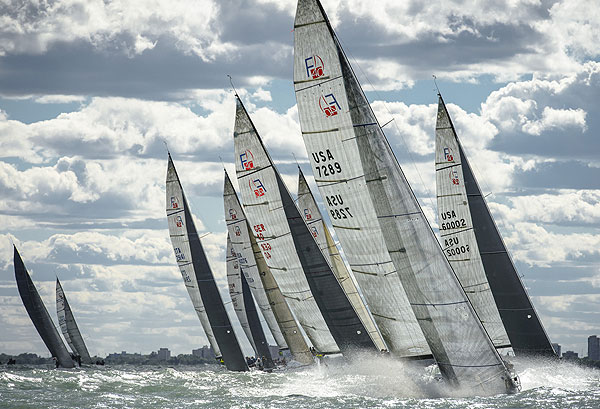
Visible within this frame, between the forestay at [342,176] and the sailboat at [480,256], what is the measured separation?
9.21m

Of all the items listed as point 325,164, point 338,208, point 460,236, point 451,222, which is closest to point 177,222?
point 451,222

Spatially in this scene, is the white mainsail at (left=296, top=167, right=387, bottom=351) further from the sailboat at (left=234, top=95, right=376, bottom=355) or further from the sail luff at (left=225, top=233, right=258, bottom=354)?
the sail luff at (left=225, top=233, right=258, bottom=354)

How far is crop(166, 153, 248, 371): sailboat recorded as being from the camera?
170 ft

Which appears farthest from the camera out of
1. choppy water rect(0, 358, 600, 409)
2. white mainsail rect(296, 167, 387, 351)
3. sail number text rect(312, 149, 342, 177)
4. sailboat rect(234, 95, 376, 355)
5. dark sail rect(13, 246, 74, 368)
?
dark sail rect(13, 246, 74, 368)

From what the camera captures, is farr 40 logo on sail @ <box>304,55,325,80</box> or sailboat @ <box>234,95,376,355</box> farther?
sailboat @ <box>234,95,376,355</box>

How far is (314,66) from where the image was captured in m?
31.2

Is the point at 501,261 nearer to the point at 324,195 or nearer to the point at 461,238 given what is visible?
the point at 461,238

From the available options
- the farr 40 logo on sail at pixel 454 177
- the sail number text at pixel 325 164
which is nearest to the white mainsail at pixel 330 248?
the farr 40 logo on sail at pixel 454 177

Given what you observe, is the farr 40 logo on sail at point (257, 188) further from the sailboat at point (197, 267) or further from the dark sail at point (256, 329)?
the dark sail at point (256, 329)

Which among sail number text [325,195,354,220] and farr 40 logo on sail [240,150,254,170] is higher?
farr 40 logo on sail [240,150,254,170]

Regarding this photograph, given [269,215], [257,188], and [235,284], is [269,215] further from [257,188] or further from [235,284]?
[235,284]

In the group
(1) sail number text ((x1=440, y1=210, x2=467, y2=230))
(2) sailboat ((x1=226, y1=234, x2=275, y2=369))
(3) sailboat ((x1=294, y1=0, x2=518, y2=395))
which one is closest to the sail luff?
(2) sailboat ((x1=226, y1=234, x2=275, y2=369))

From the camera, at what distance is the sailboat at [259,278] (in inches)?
2032

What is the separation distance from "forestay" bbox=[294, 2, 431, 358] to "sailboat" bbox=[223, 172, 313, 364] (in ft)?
56.3
